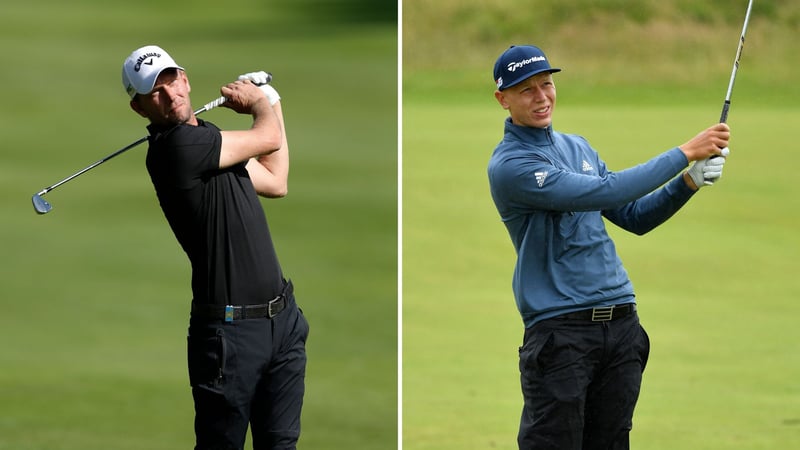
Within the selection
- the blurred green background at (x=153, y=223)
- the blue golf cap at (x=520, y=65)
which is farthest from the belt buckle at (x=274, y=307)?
the blurred green background at (x=153, y=223)

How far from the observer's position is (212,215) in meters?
2.97

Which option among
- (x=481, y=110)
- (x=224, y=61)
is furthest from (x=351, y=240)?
(x=481, y=110)

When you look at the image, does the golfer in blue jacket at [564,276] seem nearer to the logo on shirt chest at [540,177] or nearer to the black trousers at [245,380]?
the logo on shirt chest at [540,177]

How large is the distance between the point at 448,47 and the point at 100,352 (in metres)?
6.10

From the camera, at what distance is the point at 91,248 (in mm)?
6996

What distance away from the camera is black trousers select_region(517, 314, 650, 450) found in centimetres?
295

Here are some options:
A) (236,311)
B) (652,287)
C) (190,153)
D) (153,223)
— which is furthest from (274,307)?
(153,223)

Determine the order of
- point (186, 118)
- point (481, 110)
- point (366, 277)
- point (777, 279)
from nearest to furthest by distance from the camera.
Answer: point (186, 118) < point (366, 277) < point (777, 279) < point (481, 110)

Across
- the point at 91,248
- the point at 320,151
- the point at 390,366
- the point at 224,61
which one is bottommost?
the point at 390,366

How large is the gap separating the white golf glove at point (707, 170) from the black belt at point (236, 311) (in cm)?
100

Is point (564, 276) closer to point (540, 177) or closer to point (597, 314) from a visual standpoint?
point (597, 314)

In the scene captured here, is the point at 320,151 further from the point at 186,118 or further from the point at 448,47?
the point at 186,118

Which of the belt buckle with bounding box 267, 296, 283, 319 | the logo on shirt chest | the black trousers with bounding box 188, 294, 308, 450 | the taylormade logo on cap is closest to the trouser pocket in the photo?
the black trousers with bounding box 188, 294, 308, 450

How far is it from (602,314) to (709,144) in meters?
0.45
